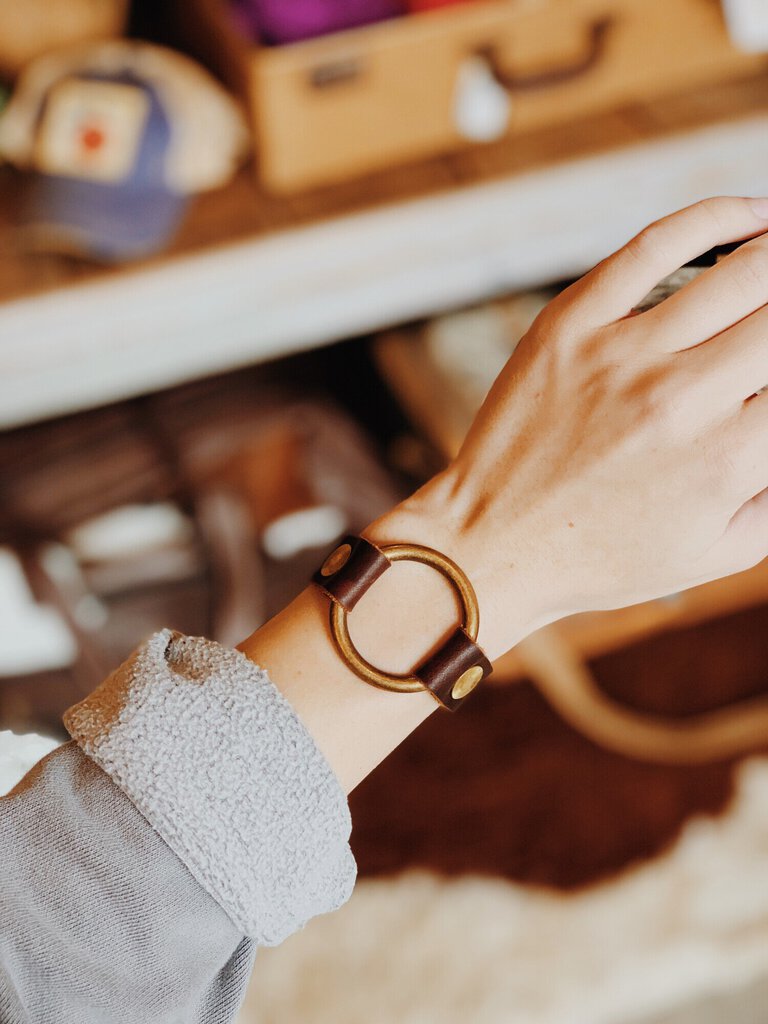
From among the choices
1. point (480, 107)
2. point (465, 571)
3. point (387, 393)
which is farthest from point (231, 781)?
point (387, 393)

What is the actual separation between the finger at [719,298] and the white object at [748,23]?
1.95 feet

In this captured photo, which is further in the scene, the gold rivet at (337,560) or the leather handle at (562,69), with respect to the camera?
the leather handle at (562,69)

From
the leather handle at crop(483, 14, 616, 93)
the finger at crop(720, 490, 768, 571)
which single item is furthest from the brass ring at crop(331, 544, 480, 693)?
the leather handle at crop(483, 14, 616, 93)

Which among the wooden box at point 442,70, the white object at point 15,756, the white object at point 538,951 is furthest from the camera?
the white object at point 538,951

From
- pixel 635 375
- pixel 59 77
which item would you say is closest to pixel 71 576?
pixel 59 77

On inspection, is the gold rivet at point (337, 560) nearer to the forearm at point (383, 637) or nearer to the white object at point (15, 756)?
the forearm at point (383, 637)

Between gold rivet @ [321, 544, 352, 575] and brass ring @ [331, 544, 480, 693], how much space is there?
0.05ft

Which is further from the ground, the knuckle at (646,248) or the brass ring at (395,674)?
the knuckle at (646,248)

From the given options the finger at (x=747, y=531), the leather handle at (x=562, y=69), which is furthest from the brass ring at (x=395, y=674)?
the leather handle at (x=562, y=69)

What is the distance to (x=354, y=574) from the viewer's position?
0.42 meters

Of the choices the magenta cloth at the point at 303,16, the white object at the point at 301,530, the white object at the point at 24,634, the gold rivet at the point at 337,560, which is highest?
the magenta cloth at the point at 303,16

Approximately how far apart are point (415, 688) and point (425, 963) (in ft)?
2.53

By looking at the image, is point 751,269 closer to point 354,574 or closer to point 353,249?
point 354,574

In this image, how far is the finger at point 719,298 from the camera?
40cm
